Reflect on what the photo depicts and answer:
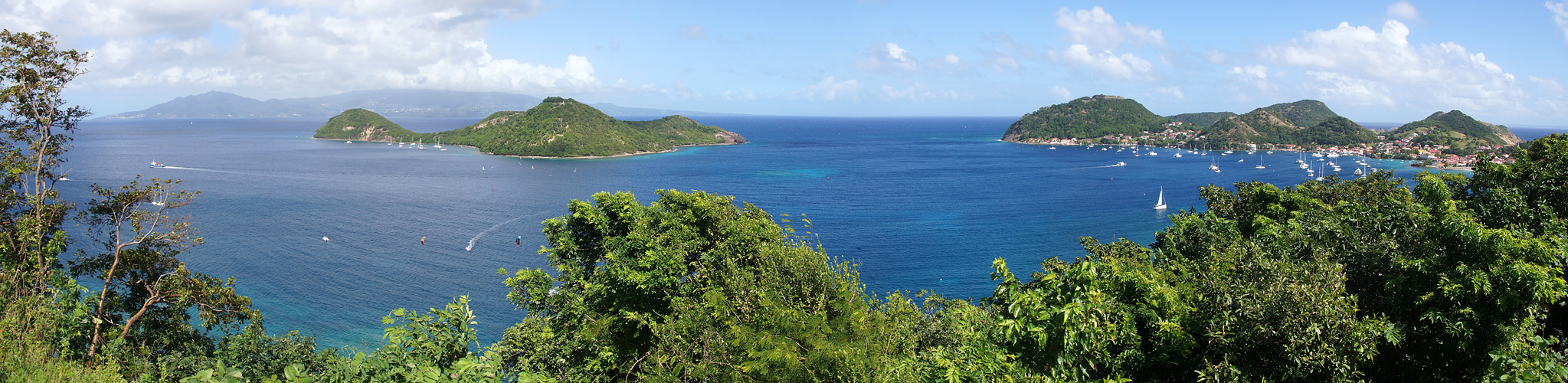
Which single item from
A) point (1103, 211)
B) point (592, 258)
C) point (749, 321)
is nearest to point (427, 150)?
point (1103, 211)

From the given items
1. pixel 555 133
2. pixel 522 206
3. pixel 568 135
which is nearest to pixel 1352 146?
pixel 568 135

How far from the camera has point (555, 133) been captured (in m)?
125

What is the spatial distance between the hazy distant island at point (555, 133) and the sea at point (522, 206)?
6.54 metres

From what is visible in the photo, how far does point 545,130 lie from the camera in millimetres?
126500

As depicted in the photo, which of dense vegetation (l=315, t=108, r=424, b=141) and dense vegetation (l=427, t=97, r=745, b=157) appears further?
dense vegetation (l=315, t=108, r=424, b=141)

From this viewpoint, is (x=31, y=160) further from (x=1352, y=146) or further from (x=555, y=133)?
(x=1352, y=146)

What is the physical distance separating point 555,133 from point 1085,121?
12681 cm

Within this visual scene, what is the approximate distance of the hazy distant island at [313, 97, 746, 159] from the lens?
121 metres

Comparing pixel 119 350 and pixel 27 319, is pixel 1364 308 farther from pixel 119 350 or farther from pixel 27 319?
pixel 119 350

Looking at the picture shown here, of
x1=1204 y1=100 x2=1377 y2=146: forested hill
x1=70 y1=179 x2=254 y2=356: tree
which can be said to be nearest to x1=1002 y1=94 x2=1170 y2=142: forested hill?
x1=1204 y1=100 x2=1377 y2=146: forested hill

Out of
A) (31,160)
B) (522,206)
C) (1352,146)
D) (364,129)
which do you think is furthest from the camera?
(364,129)

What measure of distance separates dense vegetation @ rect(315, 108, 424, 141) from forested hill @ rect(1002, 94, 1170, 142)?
139 meters

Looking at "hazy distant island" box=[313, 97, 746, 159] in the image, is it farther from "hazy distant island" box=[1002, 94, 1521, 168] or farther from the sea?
"hazy distant island" box=[1002, 94, 1521, 168]

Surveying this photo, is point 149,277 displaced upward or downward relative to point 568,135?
downward
